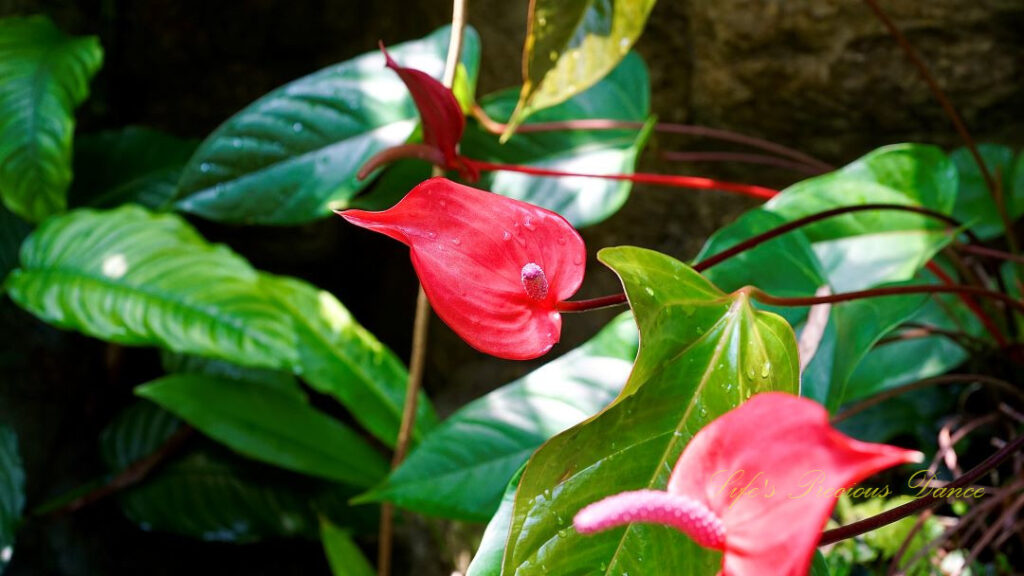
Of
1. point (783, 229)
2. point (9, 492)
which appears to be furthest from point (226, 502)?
point (783, 229)

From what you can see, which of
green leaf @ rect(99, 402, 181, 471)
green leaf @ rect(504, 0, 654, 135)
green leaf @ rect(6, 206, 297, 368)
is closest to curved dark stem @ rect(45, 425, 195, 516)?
green leaf @ rect(99, 402, 181, 471)

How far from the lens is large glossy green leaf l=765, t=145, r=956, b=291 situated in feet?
2.27

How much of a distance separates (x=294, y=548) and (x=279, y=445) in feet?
1.52

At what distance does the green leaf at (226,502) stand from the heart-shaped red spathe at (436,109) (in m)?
0.89

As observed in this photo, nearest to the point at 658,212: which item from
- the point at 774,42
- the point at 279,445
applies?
the point at 774,42

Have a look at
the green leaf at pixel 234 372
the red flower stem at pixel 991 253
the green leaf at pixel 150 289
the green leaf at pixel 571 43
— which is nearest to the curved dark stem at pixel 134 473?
the green leaf at pixel 234 372

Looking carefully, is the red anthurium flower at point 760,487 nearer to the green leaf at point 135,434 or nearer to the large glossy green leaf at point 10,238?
the green leaf at point 135,434

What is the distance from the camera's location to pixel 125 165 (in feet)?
4.95

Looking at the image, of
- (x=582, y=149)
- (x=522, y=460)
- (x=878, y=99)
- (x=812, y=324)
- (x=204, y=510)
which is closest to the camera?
(x=812, y=324)

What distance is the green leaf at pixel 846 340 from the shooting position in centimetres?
57

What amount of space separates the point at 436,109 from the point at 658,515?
37 cm

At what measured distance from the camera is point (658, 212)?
52.6 inches

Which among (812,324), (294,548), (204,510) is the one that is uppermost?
(812,324)

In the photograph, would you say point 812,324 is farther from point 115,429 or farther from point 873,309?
point 115,429
